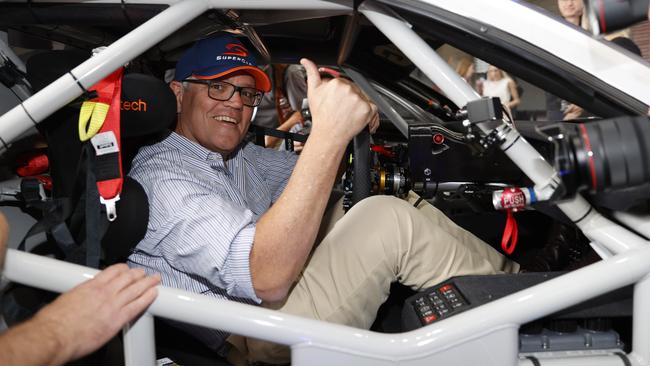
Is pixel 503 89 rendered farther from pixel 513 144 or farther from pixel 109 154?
pixel 109 154

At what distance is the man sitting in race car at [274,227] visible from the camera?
121cm

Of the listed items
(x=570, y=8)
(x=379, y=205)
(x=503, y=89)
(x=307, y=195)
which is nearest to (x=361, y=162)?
(x=379, y=205)

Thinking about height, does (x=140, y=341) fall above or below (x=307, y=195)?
below

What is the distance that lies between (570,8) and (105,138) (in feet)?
5.59

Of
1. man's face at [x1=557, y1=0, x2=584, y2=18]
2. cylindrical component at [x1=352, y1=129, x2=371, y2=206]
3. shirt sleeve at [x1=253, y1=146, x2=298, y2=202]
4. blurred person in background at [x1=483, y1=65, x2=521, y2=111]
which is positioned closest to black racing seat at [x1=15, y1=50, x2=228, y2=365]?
cylindrical component at [x1=352, y1=129, x2=371, y2=206]

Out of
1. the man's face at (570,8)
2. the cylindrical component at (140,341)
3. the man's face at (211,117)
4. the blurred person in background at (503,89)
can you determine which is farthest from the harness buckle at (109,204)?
the blurred person in background at (503,89)

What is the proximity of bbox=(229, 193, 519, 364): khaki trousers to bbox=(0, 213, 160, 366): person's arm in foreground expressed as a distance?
42 centimetres

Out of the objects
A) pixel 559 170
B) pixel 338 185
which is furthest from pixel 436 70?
pixel 338 185

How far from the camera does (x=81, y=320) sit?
3.19 feet

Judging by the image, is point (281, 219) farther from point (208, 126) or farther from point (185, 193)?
point (208, 126)

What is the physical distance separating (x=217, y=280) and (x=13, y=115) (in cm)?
54

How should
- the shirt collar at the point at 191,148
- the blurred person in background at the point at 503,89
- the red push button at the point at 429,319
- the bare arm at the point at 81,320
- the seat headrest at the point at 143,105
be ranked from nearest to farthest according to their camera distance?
1. the bare arm at the point at 81,320
2. the red push button at the point at 429,319
3. the seat headrest at the point at 143,105
4. the shirt collar at the point at 191,148
5. the blurred person in background at the point at 503,89

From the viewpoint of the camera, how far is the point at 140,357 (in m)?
1.07

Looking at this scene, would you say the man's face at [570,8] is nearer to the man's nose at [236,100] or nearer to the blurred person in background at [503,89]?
the man's nose at [236,100]
